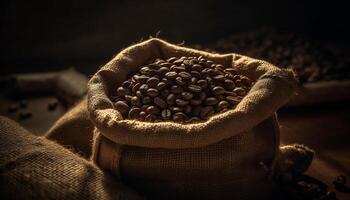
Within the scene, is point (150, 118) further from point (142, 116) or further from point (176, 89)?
point (176, 89)

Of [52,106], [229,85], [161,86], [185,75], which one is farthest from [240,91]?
[52,106]

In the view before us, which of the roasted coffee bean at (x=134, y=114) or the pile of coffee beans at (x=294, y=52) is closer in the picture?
the roasted coffee bean at (x=134, y=114)

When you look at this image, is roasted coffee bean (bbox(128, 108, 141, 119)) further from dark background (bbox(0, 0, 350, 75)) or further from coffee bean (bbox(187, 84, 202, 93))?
dark background (bbox(0, 0, 350, 75))

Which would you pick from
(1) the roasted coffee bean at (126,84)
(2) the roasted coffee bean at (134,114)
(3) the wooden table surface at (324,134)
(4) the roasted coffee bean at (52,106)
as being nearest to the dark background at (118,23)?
(4) the roasted coffee bean at (52,106)

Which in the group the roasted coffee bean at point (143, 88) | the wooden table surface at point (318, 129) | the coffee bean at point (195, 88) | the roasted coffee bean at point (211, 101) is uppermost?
the coffee bean at point (195, 88)

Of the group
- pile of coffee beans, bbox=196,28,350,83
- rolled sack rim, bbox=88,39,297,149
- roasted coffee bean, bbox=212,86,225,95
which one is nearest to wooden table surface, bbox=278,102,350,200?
pile of coffee beans, bbox=196,28,350,83

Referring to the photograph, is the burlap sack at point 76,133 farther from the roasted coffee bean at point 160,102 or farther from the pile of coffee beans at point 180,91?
the roasted coffee bean at point 160,102
